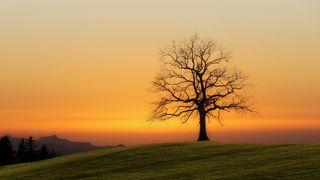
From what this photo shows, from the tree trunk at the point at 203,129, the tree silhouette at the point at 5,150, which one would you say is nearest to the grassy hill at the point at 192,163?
the tree trunk at the point at 203,129

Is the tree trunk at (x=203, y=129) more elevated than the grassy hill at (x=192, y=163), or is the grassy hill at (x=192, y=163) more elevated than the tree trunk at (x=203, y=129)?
the tree trunk at (x=203, y=129)

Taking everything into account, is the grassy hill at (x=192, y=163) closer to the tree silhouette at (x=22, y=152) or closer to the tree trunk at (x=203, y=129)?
the tree trunk at (x=203, y=129)

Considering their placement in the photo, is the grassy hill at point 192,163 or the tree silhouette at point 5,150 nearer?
the grassy hill at point 192,163

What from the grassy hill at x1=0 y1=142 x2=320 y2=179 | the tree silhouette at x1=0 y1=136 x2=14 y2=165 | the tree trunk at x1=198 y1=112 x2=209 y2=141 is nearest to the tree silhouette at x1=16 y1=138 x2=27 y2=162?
the tree silhouette at x1=0 y1=136 x2=14 y2=165

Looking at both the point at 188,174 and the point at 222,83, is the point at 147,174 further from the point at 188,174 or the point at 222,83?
the point at 222,83

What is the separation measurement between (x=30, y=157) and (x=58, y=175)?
319 feet

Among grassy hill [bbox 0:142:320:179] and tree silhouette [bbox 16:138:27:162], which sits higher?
tree silhouette [bbox 16:138:27:162]

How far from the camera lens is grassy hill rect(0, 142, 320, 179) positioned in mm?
40031

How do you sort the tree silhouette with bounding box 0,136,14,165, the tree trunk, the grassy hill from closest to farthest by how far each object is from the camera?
the grassy hill → the tree trunk → the tree silhouette with bounding box 0,136,14,165

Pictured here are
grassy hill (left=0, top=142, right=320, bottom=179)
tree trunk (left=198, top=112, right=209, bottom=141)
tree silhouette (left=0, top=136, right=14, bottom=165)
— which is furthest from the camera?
tree silhouette (left=0, top=136, right=14, bottom=165)

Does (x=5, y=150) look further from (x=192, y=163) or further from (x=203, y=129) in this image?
(x=192, y=163)

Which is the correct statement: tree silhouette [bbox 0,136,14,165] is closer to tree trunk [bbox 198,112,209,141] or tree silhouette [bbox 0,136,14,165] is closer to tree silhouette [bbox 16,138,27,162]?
tree silhouette [bbox 16,138,27,162]

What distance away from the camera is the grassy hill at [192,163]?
40031 millimetres

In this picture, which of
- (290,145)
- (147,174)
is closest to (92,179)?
(147,174)
